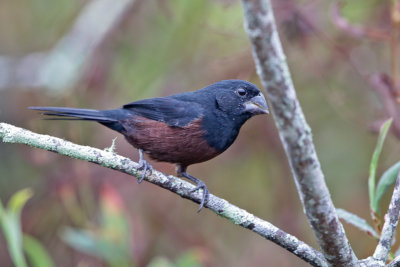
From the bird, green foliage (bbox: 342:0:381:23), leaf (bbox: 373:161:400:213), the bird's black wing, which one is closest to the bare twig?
leaf (bbox: 373:161:400:213)

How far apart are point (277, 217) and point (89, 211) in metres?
1.59

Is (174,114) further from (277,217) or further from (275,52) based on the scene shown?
(275,52)

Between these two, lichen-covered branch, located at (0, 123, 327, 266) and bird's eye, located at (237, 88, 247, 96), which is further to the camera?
bird's eye, located at (237, 88, 247, 96)

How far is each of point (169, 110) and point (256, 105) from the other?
56 centimetres

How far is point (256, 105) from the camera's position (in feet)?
11.7

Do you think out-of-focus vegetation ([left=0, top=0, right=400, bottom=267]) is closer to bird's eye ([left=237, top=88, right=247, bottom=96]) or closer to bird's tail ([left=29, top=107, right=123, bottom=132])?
bird's eye ([left=237, top=88, right=247, bottom=96])

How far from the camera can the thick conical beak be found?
3497mm

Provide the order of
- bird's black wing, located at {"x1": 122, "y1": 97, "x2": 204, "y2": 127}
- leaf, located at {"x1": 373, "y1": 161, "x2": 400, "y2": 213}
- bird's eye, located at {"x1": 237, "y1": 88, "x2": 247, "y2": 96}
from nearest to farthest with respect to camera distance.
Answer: leaf, located at {"x1": 373, "y1": 161, "x2": 400, "y2": 213}, bird's black wing, located at {"x1": 122, "y1": 97, "x2": 204, "y2": 127}, bird's eye, located at {"x1": 237, "y1": 88, "x2": 247, "y2": 96}

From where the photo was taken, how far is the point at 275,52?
1485 millimetres

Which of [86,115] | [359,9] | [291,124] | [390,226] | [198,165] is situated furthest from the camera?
[198,165]

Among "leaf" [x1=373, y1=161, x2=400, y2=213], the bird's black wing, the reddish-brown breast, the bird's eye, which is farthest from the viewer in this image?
the bird's eye

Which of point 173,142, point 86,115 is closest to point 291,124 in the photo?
point 173,142

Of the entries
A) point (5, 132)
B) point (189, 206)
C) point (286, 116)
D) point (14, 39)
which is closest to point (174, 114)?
point (5, 132)

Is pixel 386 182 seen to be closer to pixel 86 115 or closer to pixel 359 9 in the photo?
pixel 86 115
